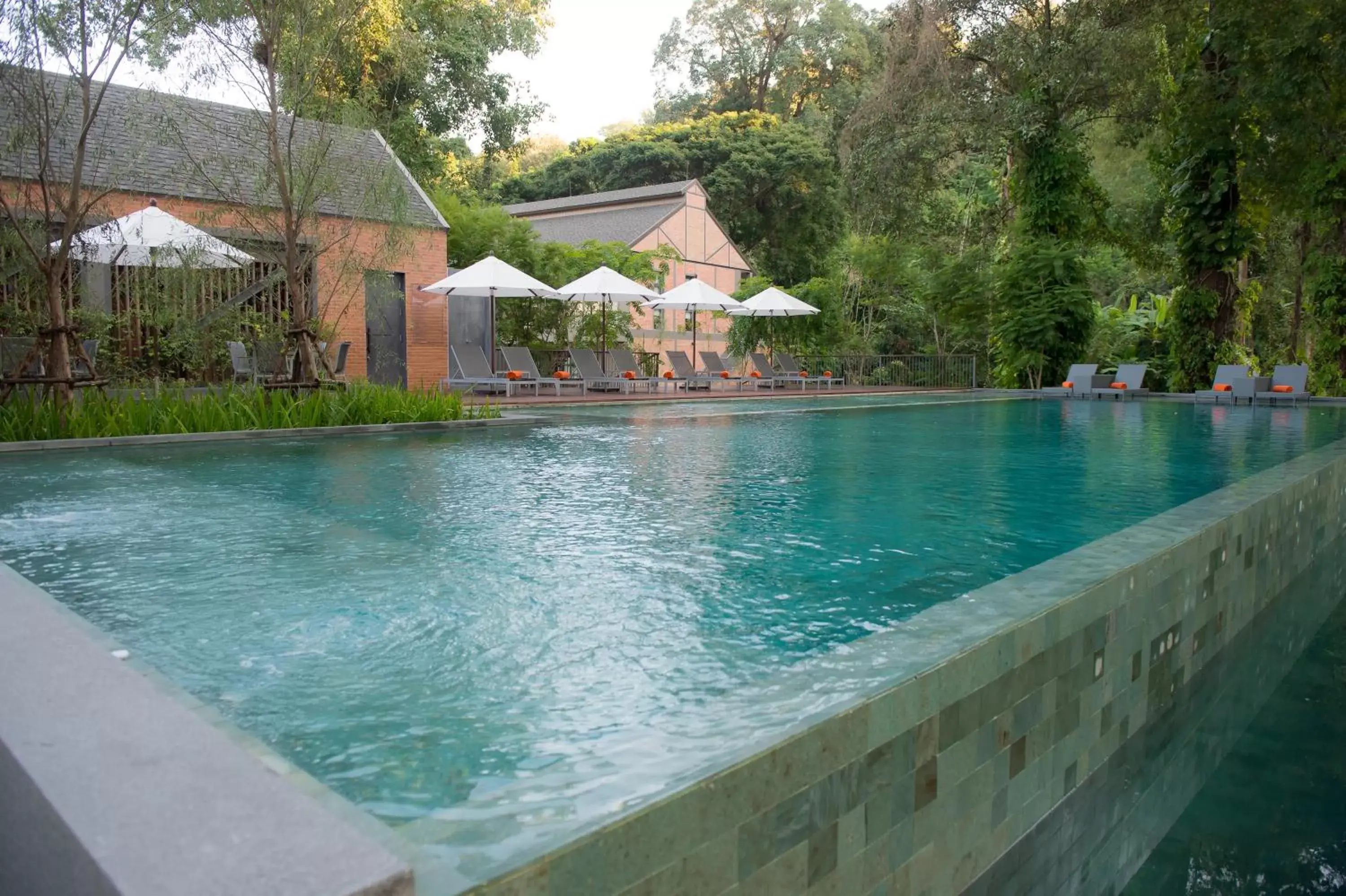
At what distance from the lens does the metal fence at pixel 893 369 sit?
26531 mm

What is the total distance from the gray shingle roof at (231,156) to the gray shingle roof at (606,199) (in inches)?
895

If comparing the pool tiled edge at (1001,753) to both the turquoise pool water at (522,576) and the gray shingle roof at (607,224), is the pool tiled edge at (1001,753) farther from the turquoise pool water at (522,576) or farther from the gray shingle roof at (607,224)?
the gray shingle roof at (607,224)

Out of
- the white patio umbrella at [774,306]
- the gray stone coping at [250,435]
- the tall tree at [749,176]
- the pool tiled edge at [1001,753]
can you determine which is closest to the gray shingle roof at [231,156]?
the gray stone coping at [250,435]

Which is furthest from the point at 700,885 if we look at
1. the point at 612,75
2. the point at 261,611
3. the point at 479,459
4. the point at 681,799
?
the point at 612,75

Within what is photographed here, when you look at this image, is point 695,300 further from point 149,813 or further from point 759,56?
point 759,56

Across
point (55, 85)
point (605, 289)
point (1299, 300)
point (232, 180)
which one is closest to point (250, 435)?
point (232, 180)

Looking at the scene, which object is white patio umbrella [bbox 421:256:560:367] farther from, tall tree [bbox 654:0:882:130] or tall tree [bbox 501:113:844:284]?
tall tree [bbox 654:0:882:130]

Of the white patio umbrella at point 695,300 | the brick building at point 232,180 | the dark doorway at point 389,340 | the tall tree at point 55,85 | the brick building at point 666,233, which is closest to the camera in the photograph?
the tall tree at point 55,85

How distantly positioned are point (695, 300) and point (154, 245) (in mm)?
12315

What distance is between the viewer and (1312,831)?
3.79m

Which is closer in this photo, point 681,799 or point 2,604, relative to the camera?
point 681,799

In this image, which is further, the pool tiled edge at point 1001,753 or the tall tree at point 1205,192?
the tall tree at point 1205,192

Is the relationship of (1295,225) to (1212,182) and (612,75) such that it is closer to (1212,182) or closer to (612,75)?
(1212,182)

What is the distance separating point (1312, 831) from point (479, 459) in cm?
594
